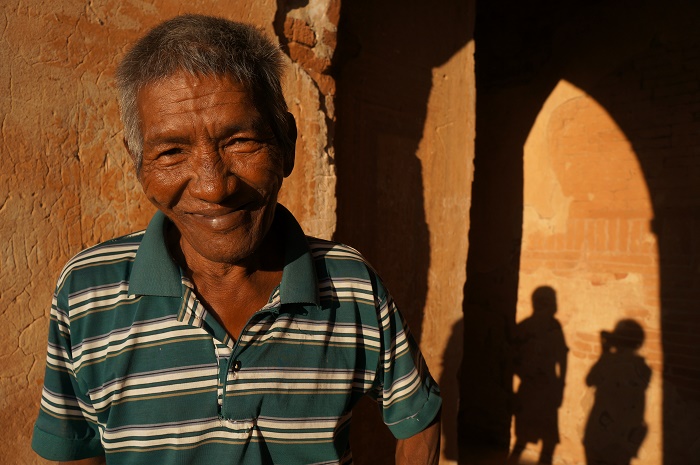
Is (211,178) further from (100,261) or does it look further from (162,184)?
(100,261)

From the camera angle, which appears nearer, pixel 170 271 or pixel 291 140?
pixel 170 271

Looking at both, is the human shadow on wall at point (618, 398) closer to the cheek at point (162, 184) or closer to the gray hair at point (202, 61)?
the gray hair at point (202, 61)

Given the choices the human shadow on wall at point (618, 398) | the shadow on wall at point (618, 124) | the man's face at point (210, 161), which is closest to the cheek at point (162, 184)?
the man's face at point (210, 161)

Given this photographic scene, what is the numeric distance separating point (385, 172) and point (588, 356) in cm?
277

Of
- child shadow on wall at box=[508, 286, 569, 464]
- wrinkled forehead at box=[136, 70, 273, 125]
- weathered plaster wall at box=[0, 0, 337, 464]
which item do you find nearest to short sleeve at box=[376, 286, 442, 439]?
wrinkled forehead at box=[136, 70, 273, 125]

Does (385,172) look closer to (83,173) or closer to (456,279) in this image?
(456,279)

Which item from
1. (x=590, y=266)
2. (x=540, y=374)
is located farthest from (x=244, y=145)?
(x=540, y=374)

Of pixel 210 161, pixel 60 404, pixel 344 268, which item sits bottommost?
pixel 60 404

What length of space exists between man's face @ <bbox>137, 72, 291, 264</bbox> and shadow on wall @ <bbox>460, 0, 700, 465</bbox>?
3982mm

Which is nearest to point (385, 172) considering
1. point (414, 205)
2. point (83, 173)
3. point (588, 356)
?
point (414, 205)

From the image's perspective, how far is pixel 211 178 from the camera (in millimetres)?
1180

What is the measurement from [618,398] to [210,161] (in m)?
4.43

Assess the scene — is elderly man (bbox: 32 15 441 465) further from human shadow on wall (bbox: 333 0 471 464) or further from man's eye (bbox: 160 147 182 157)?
human shadow on wall (bbox: 333 0 471 464)

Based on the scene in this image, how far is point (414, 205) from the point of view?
11.0 ft
